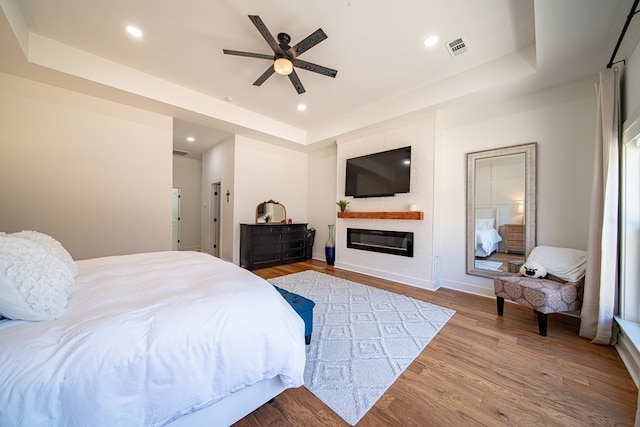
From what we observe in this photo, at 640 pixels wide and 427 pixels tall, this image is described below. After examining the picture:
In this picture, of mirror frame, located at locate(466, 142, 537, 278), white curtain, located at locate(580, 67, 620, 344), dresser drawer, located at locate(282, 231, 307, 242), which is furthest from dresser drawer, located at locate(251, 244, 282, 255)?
white curtain, located at locate(580, 67, 620, 344)

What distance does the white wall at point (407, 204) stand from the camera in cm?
371

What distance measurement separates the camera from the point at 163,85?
345cm

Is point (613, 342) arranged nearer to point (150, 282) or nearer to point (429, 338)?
point (429, 338)

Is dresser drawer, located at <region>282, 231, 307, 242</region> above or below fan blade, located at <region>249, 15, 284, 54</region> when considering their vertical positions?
below

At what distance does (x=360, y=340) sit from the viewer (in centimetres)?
216

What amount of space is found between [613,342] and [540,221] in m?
1.39

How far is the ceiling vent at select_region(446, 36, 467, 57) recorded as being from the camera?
2565 millimetres

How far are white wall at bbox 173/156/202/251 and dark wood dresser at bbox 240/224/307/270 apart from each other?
2867 mm

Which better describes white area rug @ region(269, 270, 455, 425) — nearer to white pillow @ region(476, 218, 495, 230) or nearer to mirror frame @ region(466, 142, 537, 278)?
mirror frame @ region(466, 142, 537, 278)

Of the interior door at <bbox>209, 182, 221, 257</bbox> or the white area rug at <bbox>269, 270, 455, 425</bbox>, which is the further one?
the interior door at <bbox>209, 182, 221, 257</bbox>

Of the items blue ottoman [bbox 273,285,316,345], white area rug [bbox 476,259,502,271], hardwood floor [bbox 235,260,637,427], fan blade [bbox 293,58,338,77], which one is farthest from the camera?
white area rug [bbox 476,259,502,271]

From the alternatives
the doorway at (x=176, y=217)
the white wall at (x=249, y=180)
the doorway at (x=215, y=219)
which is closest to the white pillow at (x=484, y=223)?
the white wall at (x=249, y=180)

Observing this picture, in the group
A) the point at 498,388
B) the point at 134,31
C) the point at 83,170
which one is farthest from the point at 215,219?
the point at 498,388

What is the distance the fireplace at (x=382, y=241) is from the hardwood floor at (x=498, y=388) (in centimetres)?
168
